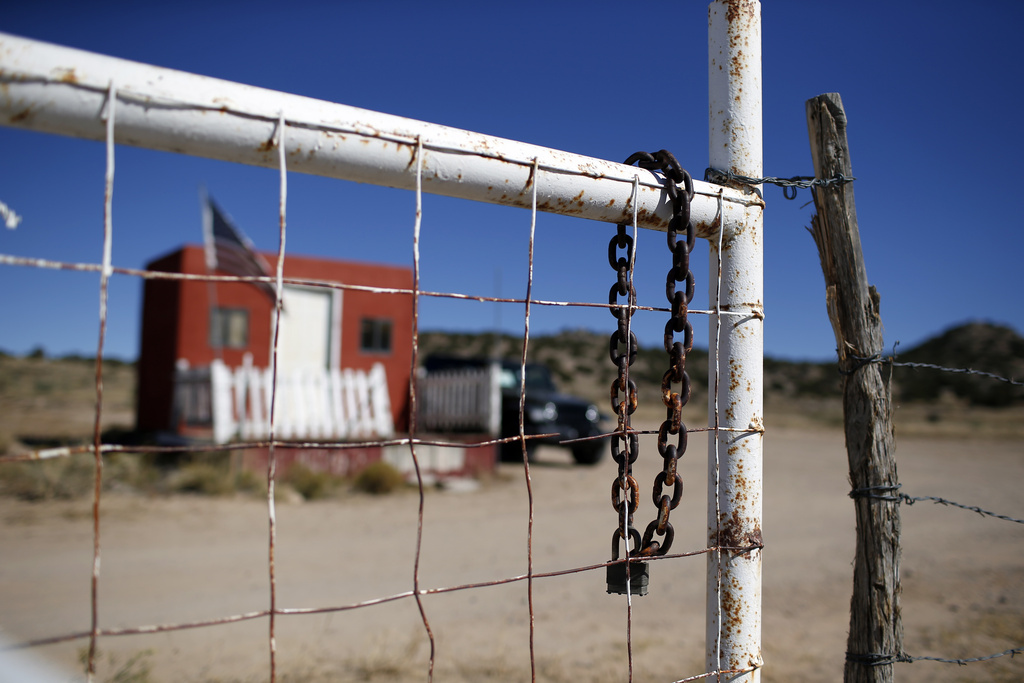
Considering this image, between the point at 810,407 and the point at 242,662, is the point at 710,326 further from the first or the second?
the point at 810,407

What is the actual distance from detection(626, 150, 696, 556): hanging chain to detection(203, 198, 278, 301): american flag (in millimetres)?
8161

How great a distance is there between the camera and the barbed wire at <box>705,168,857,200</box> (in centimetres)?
187

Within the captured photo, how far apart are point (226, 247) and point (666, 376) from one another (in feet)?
29.9

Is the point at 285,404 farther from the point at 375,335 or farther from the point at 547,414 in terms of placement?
the point at 375,335

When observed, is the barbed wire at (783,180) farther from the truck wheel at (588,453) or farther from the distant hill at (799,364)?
the distant hill at (799,364)

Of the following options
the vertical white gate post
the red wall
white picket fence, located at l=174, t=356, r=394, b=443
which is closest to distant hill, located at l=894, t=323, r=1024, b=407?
the red wall

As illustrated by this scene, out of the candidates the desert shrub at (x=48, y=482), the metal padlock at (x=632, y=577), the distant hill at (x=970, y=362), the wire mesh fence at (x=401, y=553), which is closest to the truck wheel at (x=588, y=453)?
the wire mesh fence at (x=401, y=553)

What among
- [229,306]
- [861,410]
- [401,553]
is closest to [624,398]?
[861,410]

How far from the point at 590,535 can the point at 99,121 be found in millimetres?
6655

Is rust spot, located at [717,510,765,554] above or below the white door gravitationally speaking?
below

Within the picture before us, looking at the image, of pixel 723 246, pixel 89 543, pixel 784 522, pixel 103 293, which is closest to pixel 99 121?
pixel 103 293

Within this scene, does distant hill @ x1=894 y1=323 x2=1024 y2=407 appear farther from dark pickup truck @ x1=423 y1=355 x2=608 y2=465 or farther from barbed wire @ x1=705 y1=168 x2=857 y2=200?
barbed wire @ x1=705 y1=168 x2=857 y2=200

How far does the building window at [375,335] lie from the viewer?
50.8 feet

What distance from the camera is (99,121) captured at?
3.82 feet
